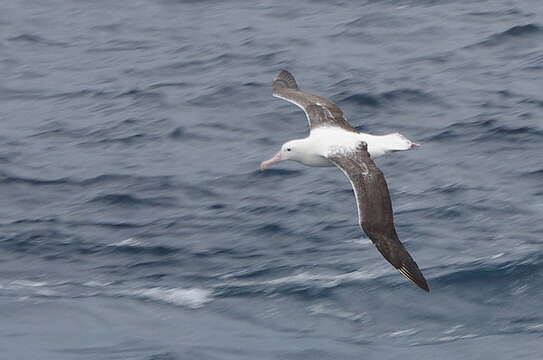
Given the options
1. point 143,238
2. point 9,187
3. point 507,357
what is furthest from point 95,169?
point 507,357

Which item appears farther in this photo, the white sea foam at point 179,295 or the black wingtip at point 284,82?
the black wingtip at point 284,82

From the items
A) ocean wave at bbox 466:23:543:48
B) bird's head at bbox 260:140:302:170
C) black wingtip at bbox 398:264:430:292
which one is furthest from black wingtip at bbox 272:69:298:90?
black wingtip at bbox 398:264:430:292

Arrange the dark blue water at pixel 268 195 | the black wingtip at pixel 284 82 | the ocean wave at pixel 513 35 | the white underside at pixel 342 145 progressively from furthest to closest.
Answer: the ocean wave at pixel 513 35 → the black wingtip at pixel 284 82 → the white underside at pixel 342 145 → the dark blue water at pixel 268 195

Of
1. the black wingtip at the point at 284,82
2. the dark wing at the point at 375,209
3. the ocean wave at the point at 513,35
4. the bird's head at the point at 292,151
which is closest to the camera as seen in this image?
the dark wing at the point at 375,209

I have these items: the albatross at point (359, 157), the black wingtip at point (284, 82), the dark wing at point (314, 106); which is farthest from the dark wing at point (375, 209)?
the black wingtip at point (284, 82)

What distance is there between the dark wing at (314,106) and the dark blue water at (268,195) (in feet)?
3.23

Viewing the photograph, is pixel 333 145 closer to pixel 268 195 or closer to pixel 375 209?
pixel 375 209

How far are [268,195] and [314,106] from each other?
4.09ft

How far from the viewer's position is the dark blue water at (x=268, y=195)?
14.5 m

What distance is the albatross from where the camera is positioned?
1345 cm

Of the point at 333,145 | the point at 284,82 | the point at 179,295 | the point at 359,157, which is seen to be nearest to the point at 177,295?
the point at 179,295

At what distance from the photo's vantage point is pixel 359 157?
14.8 meters

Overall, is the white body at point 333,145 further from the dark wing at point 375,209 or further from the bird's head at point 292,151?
the dark wing at point 375,209

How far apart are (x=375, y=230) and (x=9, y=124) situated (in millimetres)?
8921
